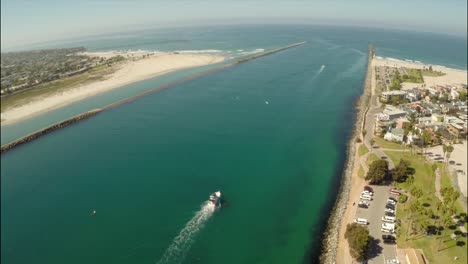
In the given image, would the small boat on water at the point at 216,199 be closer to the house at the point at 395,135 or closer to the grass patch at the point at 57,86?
the house at the point at 395,135

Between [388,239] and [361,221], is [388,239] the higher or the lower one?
the lower one

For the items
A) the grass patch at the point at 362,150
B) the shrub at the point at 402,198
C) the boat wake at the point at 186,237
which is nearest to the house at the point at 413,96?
the grass patch at the point at 362,150

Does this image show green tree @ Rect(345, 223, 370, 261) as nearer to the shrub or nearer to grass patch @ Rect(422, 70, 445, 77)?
the shrub

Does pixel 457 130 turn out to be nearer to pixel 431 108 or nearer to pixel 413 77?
pixel 431 108

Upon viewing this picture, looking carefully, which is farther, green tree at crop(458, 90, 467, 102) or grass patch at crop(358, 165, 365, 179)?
green tree at crop(458, 90, 467, 102)

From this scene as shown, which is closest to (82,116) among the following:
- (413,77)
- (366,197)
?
(366,197)

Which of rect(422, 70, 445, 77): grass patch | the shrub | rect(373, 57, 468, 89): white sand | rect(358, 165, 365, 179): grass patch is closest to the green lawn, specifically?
the shrub
